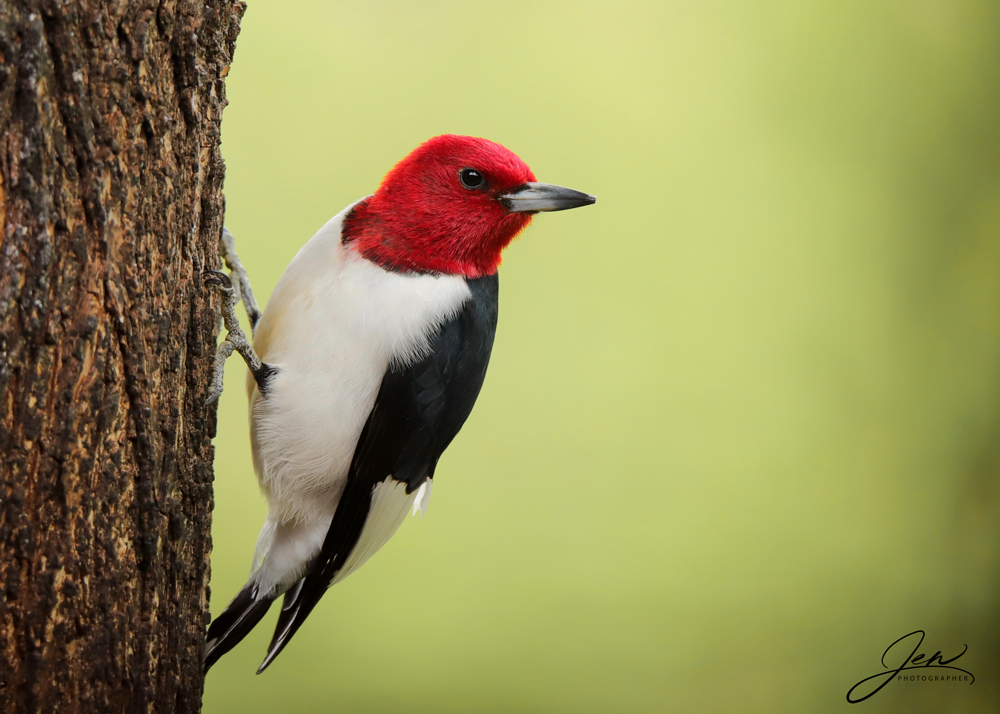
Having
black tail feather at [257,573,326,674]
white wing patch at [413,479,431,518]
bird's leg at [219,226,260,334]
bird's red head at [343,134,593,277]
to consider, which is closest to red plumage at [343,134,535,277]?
bird's red head at [343,134,593,277]

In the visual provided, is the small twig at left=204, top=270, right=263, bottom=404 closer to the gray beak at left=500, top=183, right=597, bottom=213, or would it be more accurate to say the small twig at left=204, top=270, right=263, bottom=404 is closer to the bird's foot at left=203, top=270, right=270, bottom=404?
the bird's foot at left=203, top=270, right=270, bottom=404

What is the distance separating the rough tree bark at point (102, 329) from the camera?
840 millimetres

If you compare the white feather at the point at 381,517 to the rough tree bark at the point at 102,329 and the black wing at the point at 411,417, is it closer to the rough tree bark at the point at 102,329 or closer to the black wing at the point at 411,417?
the black wing at the point at 411,417

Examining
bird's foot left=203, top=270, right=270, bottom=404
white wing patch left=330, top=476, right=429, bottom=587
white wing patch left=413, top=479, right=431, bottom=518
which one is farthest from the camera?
white wing patch left=413, top=479, right=431, bottom=518

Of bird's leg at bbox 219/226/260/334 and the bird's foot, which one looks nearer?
the bird's foot

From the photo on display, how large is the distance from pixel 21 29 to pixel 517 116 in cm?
Result: 186

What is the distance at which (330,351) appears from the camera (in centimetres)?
127

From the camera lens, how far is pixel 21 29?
803 mm

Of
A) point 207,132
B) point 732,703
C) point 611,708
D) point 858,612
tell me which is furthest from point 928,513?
point 207,132

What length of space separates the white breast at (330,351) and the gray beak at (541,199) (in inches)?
6.6

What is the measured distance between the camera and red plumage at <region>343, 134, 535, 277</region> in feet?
4.45

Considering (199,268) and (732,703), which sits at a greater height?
(199,268)

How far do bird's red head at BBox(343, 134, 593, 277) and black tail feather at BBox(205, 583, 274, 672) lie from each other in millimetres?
662

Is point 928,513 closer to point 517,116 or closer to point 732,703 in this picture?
point 732,703
